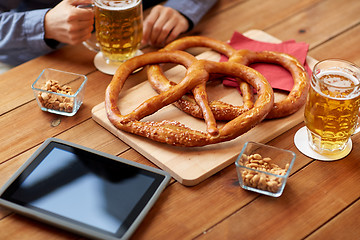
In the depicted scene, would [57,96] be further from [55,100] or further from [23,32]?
[23,32]

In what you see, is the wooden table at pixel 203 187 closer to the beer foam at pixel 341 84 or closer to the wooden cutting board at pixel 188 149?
the wooden cutting board at pixel 188 149

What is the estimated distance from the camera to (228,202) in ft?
3.36

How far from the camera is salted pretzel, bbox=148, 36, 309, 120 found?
3.96 ft

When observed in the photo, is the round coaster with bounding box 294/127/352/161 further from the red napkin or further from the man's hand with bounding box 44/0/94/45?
the man's hand with bounding box 44/0/94/45

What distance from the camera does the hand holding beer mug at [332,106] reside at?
1026mm

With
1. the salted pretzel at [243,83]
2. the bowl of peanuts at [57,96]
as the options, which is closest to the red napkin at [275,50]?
the salted pretzel at [243,83]

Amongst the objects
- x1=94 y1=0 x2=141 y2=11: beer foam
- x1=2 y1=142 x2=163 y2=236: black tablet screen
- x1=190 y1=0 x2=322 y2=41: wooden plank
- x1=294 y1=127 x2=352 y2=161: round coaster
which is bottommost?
x1=294 y1=127 x2=352 y2=161: round coaster

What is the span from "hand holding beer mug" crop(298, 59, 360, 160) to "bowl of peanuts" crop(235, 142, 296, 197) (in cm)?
11

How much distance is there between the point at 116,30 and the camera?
135 cm

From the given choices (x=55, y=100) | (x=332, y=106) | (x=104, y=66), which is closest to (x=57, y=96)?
(x=55, y=100)

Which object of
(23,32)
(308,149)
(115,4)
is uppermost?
(115,4)

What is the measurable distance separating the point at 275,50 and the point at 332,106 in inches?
18.2

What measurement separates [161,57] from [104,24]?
0.19m

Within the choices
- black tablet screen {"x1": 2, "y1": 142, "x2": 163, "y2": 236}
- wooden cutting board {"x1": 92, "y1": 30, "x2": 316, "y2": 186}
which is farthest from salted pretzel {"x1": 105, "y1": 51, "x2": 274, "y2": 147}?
black tablet screen {"x1": 2, "y1": 142, "x2": 163, "y2": 236}
